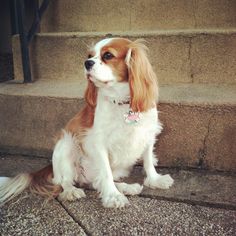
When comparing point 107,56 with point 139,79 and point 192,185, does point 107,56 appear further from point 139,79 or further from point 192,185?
point 192,185

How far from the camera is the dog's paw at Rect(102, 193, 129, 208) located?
89.1 inches

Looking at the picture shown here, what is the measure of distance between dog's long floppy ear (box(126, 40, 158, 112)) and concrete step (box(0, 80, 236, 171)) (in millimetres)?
413

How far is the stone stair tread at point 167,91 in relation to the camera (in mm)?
2619

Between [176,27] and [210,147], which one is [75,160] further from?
[176,27]

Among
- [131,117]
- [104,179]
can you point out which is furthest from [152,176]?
[131,117]

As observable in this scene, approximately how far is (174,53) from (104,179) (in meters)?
1.18

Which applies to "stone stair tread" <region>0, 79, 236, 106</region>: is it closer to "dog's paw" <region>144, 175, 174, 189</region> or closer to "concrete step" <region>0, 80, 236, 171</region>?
"concrete step" <region>0, 80, 236, 171</region>

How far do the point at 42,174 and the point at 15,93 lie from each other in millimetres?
818

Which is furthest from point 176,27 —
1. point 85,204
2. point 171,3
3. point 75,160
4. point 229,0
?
point 85,204

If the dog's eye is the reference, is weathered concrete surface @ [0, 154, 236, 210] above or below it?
below

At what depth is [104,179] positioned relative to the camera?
2393 mm

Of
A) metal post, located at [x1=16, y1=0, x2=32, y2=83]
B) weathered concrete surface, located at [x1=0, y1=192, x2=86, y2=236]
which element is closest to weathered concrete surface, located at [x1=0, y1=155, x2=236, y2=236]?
weathered concrete surface, located at [x1=0, y1=192, x2=86, y2=236]

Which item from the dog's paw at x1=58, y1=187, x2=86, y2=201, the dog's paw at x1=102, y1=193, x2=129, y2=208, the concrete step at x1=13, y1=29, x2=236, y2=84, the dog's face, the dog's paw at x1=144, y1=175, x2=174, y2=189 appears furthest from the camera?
the concrete step at x1=13, y1=29, x2=236, y2=84

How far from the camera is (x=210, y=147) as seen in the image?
2658mm
